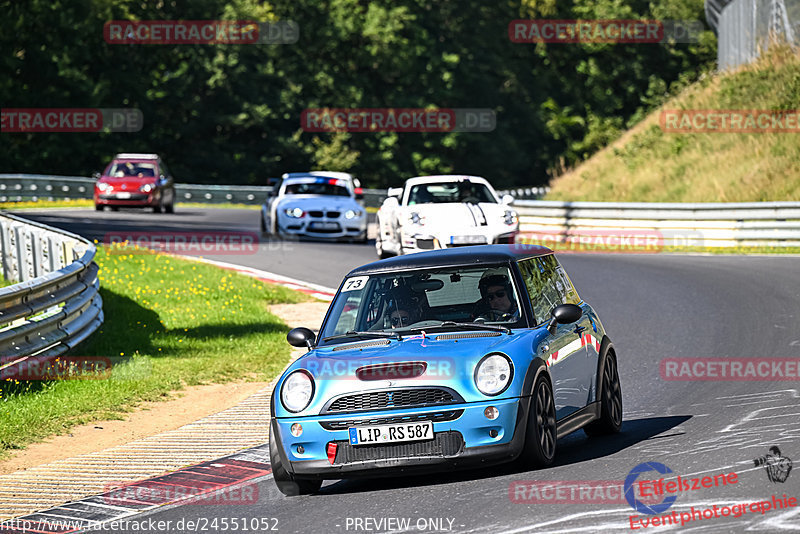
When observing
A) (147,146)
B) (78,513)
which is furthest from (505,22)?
(78,513)

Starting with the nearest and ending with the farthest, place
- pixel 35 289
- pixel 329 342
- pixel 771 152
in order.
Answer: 1. pixel 329 342
2. pixel 35 289
3. pixel 771 152

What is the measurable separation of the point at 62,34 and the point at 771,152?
4102 cm

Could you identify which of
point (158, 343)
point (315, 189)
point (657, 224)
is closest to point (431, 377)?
point (158, 343)

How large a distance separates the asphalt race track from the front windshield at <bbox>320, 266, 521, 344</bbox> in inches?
41.4

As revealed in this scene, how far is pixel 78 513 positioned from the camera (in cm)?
797

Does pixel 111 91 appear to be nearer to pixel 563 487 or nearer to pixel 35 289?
pixel 35 289

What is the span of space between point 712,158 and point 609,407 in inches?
978

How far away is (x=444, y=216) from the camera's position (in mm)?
20891

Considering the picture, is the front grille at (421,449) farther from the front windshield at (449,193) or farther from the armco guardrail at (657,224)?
the armco guardrail at (657,224)
